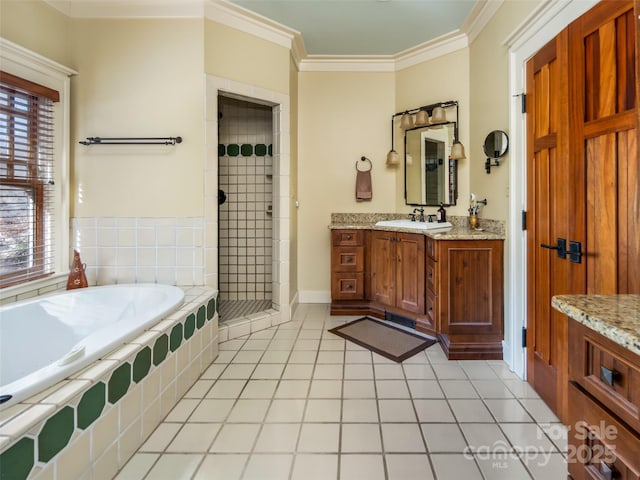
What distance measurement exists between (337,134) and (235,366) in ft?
8.68

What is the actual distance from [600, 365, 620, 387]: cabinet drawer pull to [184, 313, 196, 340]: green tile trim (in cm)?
193

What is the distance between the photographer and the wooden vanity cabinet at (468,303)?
2420 mm

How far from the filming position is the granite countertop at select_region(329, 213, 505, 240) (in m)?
2.40

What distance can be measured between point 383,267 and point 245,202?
171 cm

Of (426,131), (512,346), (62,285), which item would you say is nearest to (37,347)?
(62,285)

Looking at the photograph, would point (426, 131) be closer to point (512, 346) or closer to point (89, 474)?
point (512, 346)

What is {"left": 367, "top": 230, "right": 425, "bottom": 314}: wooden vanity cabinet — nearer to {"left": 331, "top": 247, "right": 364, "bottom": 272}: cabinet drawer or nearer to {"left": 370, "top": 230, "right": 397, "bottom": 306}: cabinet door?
{"left": 370, "top": 230, "right": 397, "bottom": 306}: cabinet door

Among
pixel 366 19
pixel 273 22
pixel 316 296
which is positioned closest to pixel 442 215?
pixel 316 296

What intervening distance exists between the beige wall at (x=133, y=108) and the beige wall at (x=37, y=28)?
0.27ft

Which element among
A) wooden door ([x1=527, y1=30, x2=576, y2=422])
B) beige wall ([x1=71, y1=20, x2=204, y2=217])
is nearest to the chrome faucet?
wooden door ([x1=527, y1=30, x2=576, y2=422])

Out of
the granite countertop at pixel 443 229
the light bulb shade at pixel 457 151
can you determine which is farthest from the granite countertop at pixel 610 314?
the light bulb shade at pixel 457 151

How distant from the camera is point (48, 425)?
1031 millimetres

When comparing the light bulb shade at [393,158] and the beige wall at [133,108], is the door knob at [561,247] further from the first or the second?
the beige wall at [133,108]

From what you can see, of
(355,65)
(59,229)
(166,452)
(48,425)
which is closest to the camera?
(48,425)
